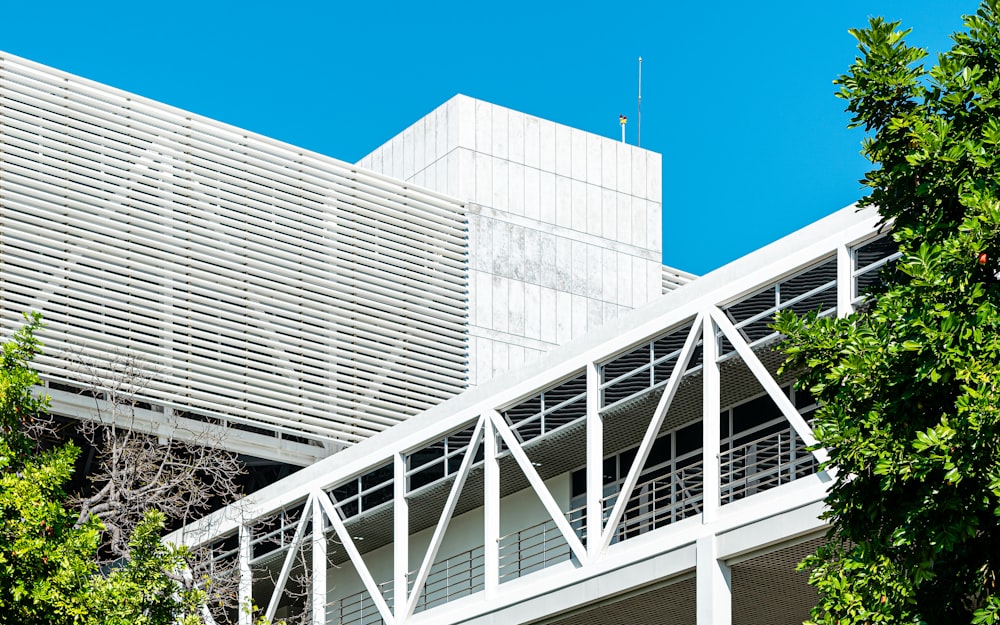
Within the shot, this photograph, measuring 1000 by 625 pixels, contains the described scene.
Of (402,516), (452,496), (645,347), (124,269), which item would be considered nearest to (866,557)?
(645,347)

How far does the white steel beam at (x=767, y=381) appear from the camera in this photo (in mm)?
20297

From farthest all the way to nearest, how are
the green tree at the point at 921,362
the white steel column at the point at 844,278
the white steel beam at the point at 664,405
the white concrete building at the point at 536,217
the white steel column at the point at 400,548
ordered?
the white concrete building at the point at 536,217 → the white steel column at the point at 400,548 → the white steel beam at the point at 664,405 → the white steel column at the point at 844,278 → the green tree at the point at 921,362

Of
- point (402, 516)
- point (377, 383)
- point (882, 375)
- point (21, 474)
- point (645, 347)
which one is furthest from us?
point (377, 383)

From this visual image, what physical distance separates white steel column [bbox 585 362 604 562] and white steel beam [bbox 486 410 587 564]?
23 centimetres

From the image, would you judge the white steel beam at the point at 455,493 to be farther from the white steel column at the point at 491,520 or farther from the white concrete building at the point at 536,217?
the white concrete building at the point at 536,217


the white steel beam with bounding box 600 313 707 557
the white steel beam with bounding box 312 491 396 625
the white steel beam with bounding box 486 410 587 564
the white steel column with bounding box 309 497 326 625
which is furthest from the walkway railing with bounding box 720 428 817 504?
the white steel column with bounding box 309 497 326 625

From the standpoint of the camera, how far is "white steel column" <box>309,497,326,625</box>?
1192 inches

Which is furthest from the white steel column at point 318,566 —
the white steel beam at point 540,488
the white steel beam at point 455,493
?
the white steel beam at point 540,488

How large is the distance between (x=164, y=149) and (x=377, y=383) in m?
7.14

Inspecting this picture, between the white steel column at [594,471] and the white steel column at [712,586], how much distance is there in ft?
8.16

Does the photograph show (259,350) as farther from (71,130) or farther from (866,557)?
(866,557)

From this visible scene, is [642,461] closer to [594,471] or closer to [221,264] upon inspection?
[594,471]

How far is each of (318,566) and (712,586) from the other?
417 inches

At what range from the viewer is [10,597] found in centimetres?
1545
